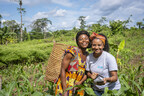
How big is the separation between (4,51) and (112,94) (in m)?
3.78

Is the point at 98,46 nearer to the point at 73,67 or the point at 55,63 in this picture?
the point at 73,67

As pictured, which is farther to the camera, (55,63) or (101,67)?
(55,63)

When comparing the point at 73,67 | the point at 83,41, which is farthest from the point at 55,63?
the point at 83,41

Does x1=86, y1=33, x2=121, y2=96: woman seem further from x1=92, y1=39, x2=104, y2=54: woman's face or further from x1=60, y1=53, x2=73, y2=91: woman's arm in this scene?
x1=60, y1=53, x2=73, y2=91: woman's arm

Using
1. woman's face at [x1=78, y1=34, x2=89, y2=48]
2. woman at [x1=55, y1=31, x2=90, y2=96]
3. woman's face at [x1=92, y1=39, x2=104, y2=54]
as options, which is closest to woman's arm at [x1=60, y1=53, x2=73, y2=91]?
woman at [x1=55, y1=31, x2=90, y2=96]

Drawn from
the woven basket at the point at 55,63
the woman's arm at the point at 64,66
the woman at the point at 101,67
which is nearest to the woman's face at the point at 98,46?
the woman at the point at 101,67

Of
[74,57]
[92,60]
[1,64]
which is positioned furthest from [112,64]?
[1,64]

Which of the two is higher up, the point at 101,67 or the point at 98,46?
the point at 98,46

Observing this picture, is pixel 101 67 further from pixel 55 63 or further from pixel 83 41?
pixel 55 63

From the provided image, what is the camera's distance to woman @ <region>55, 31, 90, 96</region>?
166cm

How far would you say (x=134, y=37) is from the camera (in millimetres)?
10805

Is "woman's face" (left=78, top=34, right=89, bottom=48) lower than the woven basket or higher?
higher

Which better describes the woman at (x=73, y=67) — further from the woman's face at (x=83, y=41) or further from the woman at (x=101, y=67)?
the woman at (x=101, y=67)

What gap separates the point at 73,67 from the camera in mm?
1691
